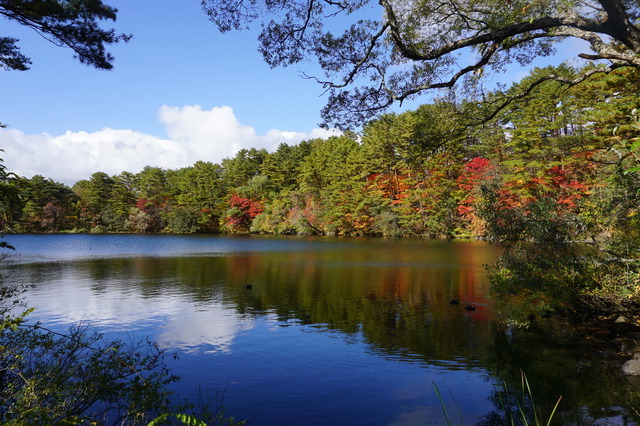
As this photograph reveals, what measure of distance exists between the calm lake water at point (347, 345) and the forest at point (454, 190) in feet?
6.24

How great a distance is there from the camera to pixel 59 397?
421cm

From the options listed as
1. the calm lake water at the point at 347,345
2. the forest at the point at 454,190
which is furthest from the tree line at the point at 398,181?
the calm lake water at the point at 347,345

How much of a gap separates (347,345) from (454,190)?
3793cm

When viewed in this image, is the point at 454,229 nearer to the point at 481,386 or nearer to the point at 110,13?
the point at 481,386

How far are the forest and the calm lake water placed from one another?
6.24ft

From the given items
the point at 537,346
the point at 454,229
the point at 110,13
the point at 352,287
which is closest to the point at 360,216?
the point at 454,229

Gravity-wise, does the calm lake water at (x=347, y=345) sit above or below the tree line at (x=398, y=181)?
below

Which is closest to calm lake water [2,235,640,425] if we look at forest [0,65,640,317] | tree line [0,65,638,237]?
forest [0,65,640,317]

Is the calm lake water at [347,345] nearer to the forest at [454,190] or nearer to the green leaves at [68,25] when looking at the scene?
the forest at [454,190]

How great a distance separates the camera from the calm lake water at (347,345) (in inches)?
258

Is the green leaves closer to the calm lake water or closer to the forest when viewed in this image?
the forest

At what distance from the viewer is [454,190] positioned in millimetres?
44094

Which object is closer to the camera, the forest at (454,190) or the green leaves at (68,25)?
the green leaves at (68,25)

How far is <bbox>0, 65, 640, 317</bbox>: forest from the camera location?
28.7ft
